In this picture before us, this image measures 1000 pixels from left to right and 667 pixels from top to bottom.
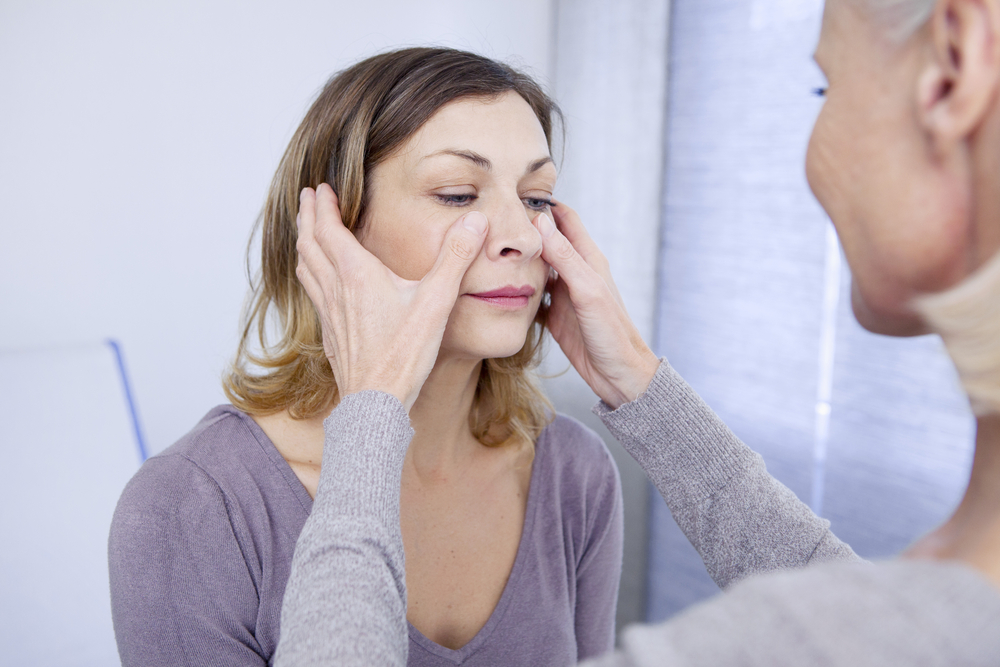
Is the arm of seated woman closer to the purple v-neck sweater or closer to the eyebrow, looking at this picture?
the purple v-neck sweater

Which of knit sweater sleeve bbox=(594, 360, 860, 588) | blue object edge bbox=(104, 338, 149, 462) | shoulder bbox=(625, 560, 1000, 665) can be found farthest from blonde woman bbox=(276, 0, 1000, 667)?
blue object edge bbox=(104, 338, 149, 462)

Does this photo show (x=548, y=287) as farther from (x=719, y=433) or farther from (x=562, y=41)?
(x=562, y=41)

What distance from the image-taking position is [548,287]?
126cm

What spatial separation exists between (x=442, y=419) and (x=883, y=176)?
838 millimetres

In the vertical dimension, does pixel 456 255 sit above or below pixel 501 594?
above

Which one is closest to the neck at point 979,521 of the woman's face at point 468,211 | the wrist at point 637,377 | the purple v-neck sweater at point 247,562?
the wrist at point 637,377

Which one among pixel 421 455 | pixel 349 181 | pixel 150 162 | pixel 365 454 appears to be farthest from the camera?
pixel 150 162

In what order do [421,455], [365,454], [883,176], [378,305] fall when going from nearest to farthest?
[883,176], [365,454], [378,305], [421,455]

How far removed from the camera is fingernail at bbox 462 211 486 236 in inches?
38.3

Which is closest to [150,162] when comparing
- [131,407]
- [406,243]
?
[131,407]

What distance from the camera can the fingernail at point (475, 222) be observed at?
3.19 ft

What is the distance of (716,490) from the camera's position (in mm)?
956

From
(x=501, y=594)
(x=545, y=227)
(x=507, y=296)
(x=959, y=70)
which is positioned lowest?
(x=501, y=594)

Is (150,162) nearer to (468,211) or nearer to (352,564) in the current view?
(468,211)
